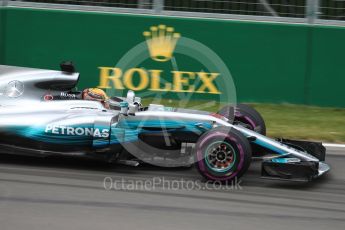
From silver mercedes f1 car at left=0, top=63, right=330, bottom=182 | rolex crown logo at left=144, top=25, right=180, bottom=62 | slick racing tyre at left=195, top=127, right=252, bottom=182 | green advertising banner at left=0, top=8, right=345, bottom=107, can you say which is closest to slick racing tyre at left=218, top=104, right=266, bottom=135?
silver mercedes f1 car at left=0, top=63, right=330, bottom=182

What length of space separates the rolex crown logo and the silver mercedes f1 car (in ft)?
11.2

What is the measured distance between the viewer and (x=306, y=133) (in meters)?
8.37

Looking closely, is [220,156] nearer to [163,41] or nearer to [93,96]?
[93,96]

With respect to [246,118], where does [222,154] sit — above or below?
below

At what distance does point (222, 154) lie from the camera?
19.5ft

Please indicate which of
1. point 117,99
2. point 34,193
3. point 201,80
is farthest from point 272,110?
point 34,193

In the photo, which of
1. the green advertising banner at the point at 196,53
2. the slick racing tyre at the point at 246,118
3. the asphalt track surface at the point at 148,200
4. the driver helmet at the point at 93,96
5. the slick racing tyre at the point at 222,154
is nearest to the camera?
the asphalt track surface at the point at 148,200

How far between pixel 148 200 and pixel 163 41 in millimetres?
4988

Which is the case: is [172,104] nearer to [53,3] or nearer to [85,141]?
[53,3]

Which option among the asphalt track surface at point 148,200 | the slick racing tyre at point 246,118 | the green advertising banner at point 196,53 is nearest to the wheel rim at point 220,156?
the asphalt track surface at point 148,200

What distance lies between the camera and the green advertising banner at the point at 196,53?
9.96 metres

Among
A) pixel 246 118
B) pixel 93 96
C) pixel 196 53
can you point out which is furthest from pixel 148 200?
pixel 196 53

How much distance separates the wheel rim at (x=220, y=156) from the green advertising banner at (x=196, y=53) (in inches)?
160

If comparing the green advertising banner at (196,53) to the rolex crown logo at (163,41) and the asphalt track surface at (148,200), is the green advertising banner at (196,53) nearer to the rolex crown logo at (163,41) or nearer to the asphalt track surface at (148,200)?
the rolex crown logo at (163,41)
